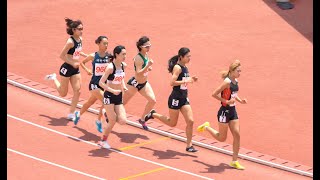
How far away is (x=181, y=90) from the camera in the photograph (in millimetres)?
17047

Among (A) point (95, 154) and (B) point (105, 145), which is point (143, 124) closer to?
(B) point (105, 145)

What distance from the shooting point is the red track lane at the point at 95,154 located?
15992 mm

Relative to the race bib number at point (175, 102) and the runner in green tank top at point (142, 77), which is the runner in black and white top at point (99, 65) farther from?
the race bib number at point (175, 102)

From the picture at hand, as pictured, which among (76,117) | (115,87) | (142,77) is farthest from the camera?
(76,117)

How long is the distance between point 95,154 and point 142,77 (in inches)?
79.7

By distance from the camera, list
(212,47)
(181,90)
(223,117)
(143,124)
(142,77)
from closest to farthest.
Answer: (223,117) → (181,90) → (142,77) → (143,124) → (212,47)

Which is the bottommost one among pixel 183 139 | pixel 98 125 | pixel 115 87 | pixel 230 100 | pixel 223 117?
pixel 183 139

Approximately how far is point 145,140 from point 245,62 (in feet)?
17.1

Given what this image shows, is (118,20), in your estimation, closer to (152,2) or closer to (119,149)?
(152,2)

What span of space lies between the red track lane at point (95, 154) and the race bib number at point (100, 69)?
1362 mm

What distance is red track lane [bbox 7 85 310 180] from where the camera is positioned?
16.0 m

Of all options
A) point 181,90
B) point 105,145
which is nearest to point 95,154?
point 105,145

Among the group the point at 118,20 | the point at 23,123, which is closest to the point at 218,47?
the point at 118,20

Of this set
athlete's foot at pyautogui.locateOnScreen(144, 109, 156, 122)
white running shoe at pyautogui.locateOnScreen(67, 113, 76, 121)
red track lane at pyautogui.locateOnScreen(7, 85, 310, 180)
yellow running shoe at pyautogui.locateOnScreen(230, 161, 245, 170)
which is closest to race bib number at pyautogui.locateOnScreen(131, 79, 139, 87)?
athlete's foot at pyautogui.locateOnScreen(144, 109, 156, 122)
